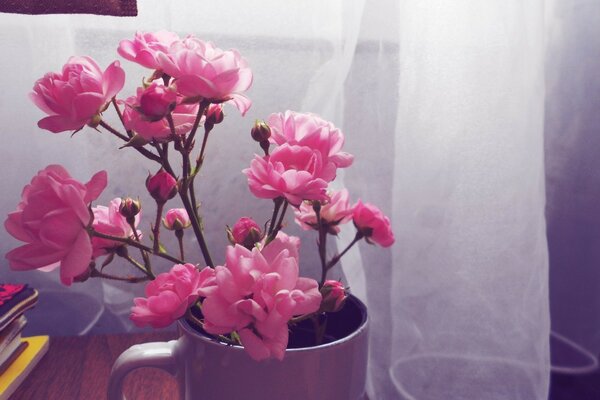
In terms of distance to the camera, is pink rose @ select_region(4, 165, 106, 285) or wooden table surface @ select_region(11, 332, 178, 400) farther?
wooden table surface @ select_region(11, 332, 178, 400)

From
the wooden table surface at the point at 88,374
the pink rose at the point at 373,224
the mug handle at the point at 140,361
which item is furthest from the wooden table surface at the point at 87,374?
the pink rose at the point at 373,224

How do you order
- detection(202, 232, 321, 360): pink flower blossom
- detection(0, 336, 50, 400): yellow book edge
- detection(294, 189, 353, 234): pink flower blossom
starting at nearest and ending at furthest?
1. detection(202, 232, 321, 360): pink flower blossom
2. detection(294, 189, 353, 234): pink flower blossom
3. detection(0, 336, 50, 400): yellow book edge

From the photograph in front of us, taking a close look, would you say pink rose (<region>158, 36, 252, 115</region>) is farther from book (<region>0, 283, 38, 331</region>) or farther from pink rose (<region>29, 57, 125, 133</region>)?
book (<region>0, 283, 38, 331</region>)

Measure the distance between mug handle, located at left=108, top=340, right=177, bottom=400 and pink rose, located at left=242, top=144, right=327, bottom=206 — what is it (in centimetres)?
14

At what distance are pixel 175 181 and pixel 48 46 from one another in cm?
40

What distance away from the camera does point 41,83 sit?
14.1 inches

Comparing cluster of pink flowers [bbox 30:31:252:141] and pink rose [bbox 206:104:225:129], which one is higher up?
cluster of pink flowers [bbox 30:31:252:141]

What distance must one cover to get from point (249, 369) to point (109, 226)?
15 cm

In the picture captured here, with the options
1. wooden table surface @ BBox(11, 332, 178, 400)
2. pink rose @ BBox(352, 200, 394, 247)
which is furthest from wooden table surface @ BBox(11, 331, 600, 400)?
pink rose @ BBox(352, 200, 394, 247)

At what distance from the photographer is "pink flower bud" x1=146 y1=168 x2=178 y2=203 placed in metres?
0.39

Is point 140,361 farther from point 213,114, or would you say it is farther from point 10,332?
point 10,332

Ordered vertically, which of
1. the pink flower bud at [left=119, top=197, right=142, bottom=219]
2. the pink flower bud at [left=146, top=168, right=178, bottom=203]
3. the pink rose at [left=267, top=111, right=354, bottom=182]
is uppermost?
the pink rose at [left=267, top=111, right=354, bottom=182]

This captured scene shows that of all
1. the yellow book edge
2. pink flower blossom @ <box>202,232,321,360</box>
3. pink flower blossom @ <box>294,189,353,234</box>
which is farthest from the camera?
the yellow book edge

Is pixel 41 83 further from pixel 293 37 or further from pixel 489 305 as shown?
pixel 489 305
